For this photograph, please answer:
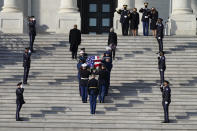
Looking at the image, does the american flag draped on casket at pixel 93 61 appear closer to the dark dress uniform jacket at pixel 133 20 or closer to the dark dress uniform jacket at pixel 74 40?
the dark dress uniform jacket at pixel 74 40

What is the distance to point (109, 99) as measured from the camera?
3334cm

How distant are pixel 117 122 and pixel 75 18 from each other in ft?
48.6

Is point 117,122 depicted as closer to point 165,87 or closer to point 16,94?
point 165,87

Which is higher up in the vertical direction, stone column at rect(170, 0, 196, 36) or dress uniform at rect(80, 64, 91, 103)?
stone column at rect(170, 0, 196, 36)

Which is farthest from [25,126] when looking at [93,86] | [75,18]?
[75,18]

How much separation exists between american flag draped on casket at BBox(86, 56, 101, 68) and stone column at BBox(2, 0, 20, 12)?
406 inches

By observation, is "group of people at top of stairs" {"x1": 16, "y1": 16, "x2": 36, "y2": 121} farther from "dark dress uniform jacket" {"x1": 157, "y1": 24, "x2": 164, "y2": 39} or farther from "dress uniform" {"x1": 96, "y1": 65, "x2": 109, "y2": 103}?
"dark dress uniform jacket" {"x1": 157, "y1": 24, "x2": 164, "y2": 39}

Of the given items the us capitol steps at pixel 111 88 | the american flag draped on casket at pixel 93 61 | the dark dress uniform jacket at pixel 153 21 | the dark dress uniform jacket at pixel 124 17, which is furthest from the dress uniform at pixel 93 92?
the dark dress uniform jacket at pixel 153 21

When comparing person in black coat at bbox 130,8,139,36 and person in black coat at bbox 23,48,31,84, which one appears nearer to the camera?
person in black coat at bbox 23,48,31,84

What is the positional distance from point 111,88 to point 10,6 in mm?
13276

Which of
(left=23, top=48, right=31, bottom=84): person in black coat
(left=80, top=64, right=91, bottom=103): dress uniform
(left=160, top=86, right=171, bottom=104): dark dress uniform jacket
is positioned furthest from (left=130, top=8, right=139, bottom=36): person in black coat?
(left=160, top=86, right=171, bottom=104): dark dress uniform jacket

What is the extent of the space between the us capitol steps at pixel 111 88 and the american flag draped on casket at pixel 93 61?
922mm

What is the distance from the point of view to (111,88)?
34.7m

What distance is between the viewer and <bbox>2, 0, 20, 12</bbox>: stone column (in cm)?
4541
